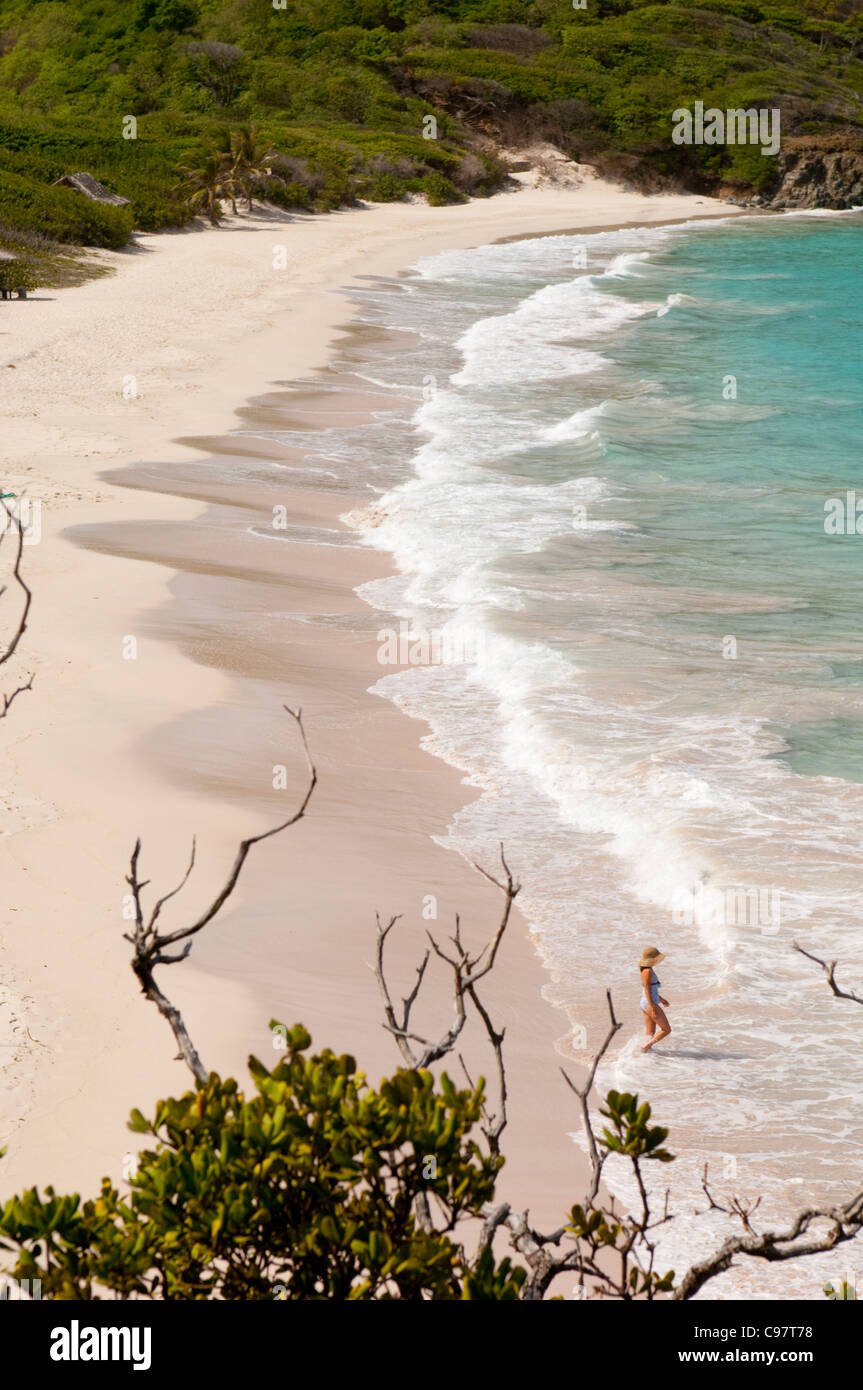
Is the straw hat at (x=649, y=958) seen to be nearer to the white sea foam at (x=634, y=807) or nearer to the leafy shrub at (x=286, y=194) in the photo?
the white sea foam at (x=634, y=807)

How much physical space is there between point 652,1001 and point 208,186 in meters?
43.4

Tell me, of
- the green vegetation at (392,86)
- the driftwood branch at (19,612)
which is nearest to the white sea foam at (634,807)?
the driftwood branch at (19,612)

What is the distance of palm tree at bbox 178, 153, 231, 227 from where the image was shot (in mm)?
44156

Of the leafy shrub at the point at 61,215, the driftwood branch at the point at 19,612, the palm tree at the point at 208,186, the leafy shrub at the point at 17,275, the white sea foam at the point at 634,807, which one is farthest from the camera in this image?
the palm tree at the point at 208,186

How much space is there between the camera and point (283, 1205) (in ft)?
10.4

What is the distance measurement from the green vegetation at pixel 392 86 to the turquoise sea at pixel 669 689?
29.4 metres

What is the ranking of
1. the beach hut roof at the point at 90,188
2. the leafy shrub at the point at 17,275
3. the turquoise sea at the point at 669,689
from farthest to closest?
the beach hut roof at the point at 90,188 < the leafy shrub at the point at 17,275 < the turquoise sea at the point at 669,689

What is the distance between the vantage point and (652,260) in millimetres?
45281

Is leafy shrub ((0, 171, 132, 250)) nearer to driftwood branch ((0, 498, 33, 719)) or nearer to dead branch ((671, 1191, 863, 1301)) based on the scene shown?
driftwood branch ((0, 498, 33, 719))

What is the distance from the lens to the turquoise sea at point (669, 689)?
686cm

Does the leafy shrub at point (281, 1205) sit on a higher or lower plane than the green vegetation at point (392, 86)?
lower

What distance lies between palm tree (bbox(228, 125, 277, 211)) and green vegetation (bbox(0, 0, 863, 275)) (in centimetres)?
22

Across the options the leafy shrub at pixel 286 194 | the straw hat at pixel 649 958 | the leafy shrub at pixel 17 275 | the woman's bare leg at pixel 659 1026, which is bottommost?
the woman's bare leg at pixel 659 1026

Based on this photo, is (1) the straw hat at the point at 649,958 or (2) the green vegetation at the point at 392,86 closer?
(1) the straw hat at the point at 649,958
